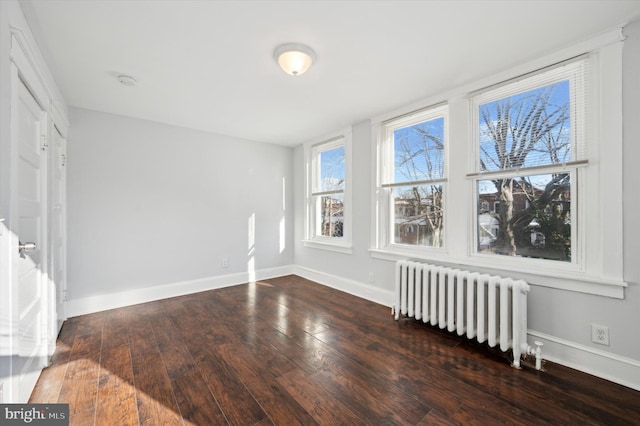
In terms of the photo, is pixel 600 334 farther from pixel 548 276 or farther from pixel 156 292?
pixel 156 292

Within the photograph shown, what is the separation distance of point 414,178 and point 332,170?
1530mm

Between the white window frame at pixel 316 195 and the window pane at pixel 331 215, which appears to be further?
the window pane at pixel 331 215

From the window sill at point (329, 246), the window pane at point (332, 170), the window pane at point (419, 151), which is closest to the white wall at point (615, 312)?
the window pane at point (419, 151)

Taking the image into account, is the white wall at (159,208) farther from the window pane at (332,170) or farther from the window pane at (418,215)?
→ the window pane at (418,215)

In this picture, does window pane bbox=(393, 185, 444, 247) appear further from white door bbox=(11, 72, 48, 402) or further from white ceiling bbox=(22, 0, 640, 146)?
white door bbox=(11, 72, 48, 402)

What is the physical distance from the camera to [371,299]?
353cm

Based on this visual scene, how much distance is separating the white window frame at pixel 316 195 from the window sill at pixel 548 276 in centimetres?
126

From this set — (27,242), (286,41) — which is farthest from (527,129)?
(27,242)

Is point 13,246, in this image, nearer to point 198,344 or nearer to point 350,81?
point 198,344

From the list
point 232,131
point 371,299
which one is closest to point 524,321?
point 371,299

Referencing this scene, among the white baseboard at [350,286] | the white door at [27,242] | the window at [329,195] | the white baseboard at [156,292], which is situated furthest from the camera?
the window at [329,195]

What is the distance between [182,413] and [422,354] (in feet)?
5.94

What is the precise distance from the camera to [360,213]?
374cm

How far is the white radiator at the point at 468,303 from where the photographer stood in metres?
2.10
